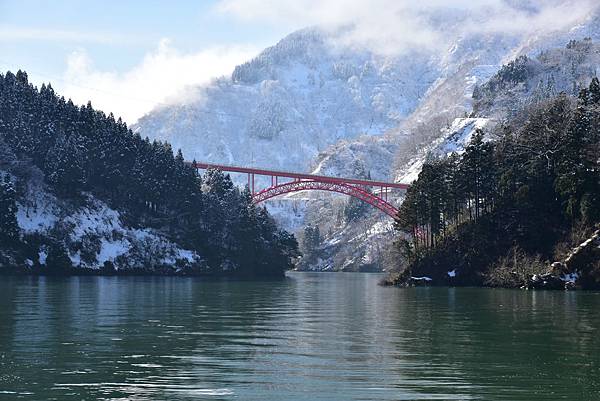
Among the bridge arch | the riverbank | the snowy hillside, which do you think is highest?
the bridge arch

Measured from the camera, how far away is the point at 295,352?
33.2 m

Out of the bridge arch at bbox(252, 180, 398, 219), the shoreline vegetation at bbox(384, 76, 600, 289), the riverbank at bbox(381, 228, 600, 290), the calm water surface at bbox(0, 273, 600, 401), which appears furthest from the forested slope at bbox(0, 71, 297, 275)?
the calm water surface at bbox(0, 273, 600, 401)

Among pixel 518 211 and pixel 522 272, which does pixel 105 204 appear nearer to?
pixel 518 211

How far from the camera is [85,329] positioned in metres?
39.8

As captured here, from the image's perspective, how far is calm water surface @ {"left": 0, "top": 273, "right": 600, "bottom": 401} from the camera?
25422 millimetres

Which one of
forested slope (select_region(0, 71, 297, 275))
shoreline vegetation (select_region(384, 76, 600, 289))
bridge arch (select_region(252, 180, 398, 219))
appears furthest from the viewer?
bridge arch (select_region(252, 180, 398, 219))

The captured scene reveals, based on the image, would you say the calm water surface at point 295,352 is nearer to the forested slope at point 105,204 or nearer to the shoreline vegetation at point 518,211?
the shoreline vegetation at point 518,211

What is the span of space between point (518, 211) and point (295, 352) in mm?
63414

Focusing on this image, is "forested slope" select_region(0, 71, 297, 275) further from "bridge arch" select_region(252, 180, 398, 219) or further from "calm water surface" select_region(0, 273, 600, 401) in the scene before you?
"calm water surface" select_region(0, 273, 600, 401)

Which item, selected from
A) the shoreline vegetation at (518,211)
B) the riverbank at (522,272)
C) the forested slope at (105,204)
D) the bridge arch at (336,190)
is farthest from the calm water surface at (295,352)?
the bridge arch at (336,190)

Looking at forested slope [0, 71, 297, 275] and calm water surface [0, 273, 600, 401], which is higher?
forested slope [0, 71, 297, 275]

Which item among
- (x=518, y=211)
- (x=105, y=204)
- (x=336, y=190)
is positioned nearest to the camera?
(x=518, y=211)

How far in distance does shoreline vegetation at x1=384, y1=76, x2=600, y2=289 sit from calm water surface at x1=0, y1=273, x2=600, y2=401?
2703cm

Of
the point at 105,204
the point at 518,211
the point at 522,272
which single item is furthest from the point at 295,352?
the point at 105,204
